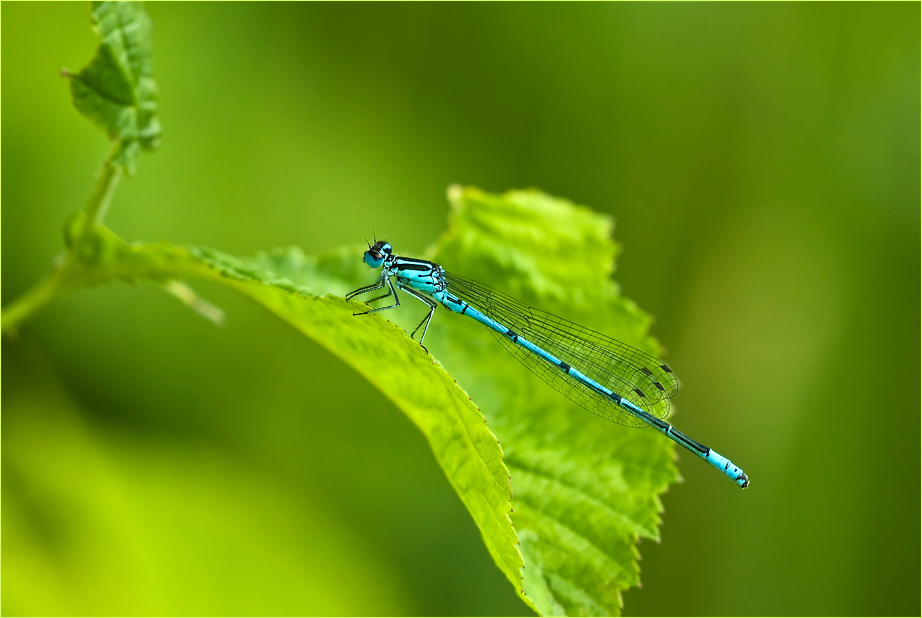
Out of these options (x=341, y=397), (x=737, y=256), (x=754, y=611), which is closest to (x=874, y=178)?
(x=737, y=256)

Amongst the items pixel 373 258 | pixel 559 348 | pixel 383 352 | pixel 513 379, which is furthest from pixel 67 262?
pixel 559 348

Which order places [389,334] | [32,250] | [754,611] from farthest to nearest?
[754,611]
[32,250]
[389,334]

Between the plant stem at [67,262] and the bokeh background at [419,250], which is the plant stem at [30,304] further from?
the bokeh background at [419,250]

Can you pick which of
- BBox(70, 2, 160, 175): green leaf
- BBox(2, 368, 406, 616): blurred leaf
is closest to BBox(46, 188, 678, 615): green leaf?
BBox(70, 2, 160, 175): green leaf

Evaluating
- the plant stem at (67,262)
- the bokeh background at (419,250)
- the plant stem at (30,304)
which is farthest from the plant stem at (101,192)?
the bokeh background at (419,250)

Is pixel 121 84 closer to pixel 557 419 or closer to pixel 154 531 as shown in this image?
pixel 557 419

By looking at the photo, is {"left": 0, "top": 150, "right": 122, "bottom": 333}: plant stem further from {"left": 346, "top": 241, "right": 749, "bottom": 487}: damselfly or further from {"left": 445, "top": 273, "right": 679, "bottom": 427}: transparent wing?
{"left": 445, "top": 273, "right": 679, "bottom": 427}: transparent wing

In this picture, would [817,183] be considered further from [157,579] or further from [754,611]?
[157,579]
